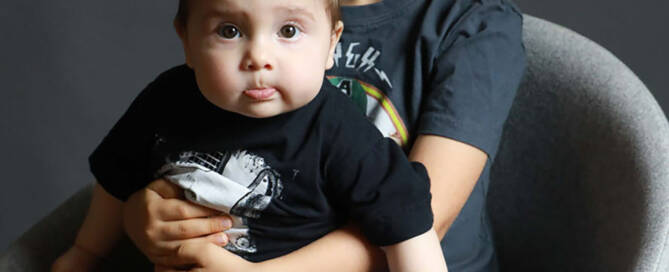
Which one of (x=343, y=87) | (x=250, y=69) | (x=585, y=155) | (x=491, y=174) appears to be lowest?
(x=491, y=174)

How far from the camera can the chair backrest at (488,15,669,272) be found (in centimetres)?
100

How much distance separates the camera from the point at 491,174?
133cm

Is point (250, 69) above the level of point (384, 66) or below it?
above

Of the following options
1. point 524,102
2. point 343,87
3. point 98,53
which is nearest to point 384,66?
point 343,87

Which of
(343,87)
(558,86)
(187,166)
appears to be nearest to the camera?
(187,166)

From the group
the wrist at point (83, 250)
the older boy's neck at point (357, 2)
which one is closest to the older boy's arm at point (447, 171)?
the older boy's neck at point (357, 2)

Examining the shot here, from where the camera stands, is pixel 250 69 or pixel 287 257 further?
pixel 287 257

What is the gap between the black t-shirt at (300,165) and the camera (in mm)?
859

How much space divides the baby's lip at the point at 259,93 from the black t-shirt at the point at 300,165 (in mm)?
78

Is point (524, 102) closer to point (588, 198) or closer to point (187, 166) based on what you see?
point (588, 198)

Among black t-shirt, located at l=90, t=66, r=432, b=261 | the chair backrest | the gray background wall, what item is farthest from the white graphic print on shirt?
the gray background wall

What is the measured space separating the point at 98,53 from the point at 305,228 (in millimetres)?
1503

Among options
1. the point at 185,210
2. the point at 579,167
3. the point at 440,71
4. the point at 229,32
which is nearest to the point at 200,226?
the point at 185,210

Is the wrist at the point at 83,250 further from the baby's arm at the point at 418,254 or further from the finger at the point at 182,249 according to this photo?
the baby's arm at the point at 418,254
